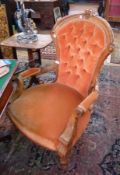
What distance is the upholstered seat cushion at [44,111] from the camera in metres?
1.29

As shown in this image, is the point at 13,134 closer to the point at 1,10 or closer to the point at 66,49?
the point at 66,49

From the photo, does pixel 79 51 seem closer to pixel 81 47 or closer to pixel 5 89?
pixel 81 47

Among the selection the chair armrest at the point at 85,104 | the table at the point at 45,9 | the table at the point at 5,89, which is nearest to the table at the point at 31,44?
the table at the point at 5,89

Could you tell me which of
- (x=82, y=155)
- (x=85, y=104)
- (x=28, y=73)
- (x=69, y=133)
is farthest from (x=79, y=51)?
(x=82, y=155)

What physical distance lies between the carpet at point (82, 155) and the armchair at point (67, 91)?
34 centimetres

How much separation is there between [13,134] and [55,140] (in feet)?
2.46

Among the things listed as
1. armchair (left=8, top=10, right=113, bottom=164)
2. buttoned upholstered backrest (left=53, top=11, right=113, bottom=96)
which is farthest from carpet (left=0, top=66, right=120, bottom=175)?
buttoned upholstered backrest (left=53, top=11, right=113, bottom=96)

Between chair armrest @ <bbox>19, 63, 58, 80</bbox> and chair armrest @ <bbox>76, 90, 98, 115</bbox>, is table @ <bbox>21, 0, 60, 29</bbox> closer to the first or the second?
chair armrest @ <bbox>19, 63, 58, 80</bbox>

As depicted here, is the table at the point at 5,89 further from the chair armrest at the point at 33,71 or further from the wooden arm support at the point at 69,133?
the wooden arm support at the point at 69,133

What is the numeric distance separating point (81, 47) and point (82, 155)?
0.88m

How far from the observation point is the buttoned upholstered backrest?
60.6 inches

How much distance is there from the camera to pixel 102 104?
89.5 inches

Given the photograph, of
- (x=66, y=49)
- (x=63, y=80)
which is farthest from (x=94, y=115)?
(x=66, y=49)

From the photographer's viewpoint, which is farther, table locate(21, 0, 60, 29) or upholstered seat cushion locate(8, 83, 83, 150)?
table locate(21, 0, 60, 29)
